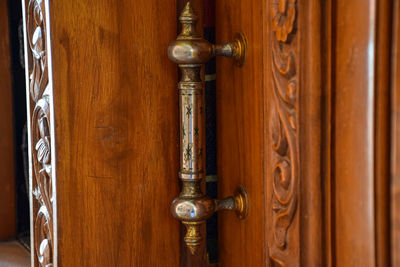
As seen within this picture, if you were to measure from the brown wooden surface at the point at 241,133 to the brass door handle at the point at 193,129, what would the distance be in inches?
1.2

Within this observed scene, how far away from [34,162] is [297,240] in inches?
21.1

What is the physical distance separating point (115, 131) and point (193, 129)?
0.13 m

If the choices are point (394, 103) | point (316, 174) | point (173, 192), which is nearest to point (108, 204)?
point (173, 192)

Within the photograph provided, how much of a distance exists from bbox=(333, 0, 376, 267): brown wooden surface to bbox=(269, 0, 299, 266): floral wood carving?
52mm

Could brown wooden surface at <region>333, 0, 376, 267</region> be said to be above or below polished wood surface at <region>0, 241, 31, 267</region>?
above

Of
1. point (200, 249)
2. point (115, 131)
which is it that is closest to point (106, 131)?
point (115, 131)

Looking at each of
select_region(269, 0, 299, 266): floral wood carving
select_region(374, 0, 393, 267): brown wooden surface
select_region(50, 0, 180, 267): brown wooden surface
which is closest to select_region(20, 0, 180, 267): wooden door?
select_region(50, 0, 180, 267): brown wooden surface

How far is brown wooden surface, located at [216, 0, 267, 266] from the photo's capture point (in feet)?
2.05

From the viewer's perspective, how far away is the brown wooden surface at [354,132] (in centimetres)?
41

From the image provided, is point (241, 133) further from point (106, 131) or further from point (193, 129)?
point (106, 131)

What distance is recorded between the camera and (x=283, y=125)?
51cm

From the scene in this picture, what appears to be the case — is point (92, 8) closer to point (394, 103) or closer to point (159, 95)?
point (159, 95)

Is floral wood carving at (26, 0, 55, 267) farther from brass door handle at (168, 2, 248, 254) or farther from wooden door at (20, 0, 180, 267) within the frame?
brass door handle at (168, 2, 248, 254)

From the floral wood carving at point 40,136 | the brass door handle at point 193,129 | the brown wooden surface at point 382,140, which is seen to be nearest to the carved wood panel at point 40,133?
the floral wood carving at point 40,136
